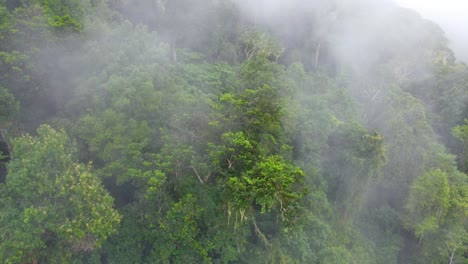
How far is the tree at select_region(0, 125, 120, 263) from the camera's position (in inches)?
455

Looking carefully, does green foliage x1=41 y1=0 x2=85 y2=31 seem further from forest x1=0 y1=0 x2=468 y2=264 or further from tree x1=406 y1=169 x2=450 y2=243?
tree x1=406 y1=169 x2=450 y2=243

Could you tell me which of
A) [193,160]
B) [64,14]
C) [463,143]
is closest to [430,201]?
[463,143]

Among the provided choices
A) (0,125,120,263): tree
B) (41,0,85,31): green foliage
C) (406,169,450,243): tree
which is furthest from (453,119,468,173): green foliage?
(41,0,85,31): green foliage

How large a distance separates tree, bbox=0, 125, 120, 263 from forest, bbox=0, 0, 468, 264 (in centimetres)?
5

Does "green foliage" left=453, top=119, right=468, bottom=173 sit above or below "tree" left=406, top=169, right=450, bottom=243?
above

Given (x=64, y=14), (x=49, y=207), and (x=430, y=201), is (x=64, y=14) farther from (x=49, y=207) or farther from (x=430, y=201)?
(x=430, y=201)

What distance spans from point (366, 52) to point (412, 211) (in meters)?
23.2

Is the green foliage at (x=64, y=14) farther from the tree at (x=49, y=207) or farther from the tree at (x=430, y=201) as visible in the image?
the tree at (x=430, y=201)

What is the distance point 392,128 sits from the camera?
76.8 ft

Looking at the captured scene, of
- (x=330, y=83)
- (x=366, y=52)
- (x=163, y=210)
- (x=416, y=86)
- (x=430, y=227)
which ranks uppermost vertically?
(x=366, y=52)

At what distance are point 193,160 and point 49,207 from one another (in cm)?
553

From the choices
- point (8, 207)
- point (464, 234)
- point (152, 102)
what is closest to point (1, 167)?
point (8, 207)

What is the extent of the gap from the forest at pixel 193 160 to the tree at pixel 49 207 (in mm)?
52

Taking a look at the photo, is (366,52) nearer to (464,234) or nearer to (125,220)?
(464,234)
